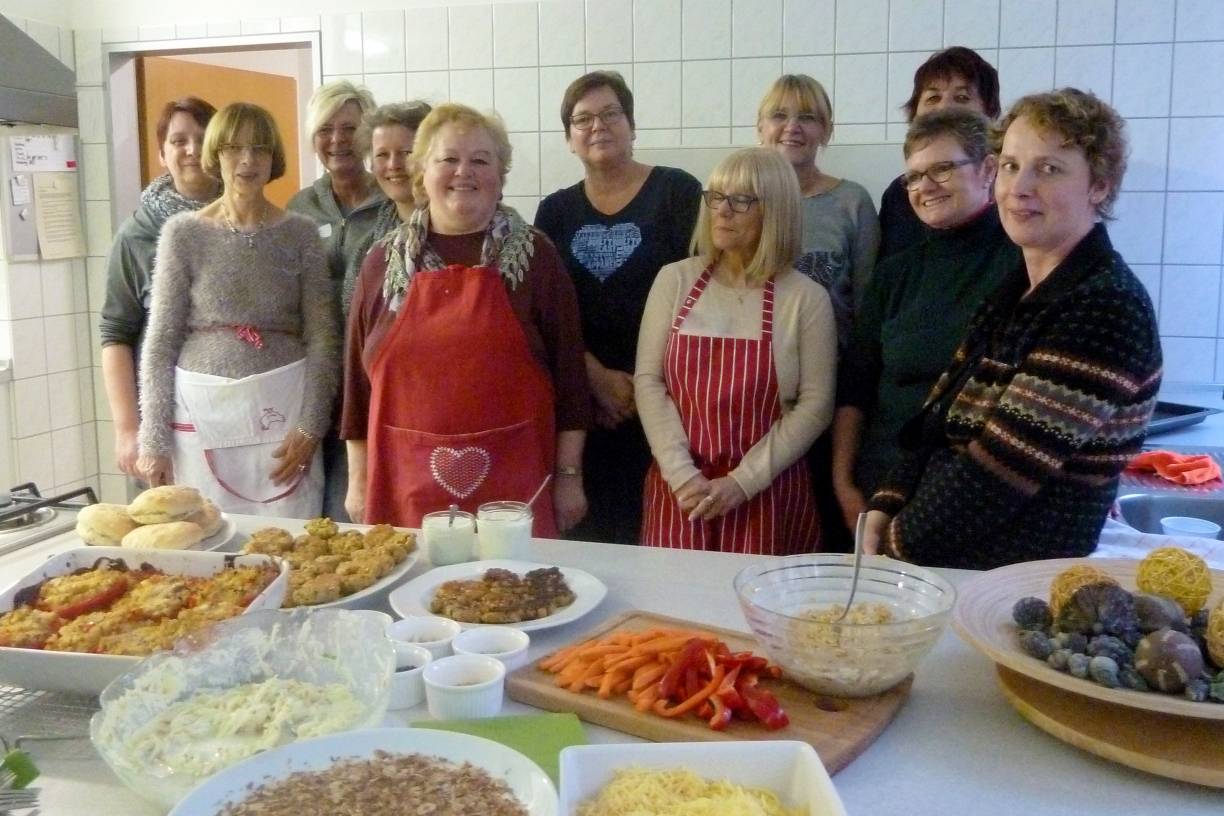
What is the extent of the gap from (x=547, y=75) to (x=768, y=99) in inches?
50.1

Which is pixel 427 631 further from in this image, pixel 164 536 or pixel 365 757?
pixel 164 536

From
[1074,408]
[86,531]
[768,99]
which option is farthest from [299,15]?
[1074,408]

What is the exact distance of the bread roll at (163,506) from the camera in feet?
5.18

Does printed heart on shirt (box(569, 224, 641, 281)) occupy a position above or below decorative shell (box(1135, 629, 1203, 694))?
above

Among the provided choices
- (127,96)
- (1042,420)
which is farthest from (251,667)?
(127,96)

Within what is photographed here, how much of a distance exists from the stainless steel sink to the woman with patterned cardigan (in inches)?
36.2

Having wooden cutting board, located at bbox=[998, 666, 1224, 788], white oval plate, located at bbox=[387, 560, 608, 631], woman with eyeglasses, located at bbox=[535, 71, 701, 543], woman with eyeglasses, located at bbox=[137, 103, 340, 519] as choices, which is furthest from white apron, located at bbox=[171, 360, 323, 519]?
wooden cutting board, located at bbox=[998, 666, 1224, 788]

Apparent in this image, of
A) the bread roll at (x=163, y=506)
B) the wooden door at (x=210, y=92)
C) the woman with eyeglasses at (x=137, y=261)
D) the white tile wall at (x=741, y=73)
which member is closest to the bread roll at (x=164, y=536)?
the bread roll at (x=163, y=506)

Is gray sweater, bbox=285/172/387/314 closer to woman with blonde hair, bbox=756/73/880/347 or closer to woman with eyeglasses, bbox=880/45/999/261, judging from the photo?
woman with blonde hair, bbox=756/73/880/347

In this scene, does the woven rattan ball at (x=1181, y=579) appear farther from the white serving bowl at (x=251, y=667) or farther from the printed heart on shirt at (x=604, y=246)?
the printed heart on shirt at (x=604, y=246)

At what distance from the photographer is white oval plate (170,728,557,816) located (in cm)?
86

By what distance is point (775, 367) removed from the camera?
87.0 inches

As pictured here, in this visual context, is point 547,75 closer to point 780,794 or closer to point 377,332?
point 377,332

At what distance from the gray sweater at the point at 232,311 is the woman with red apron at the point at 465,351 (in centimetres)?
24
